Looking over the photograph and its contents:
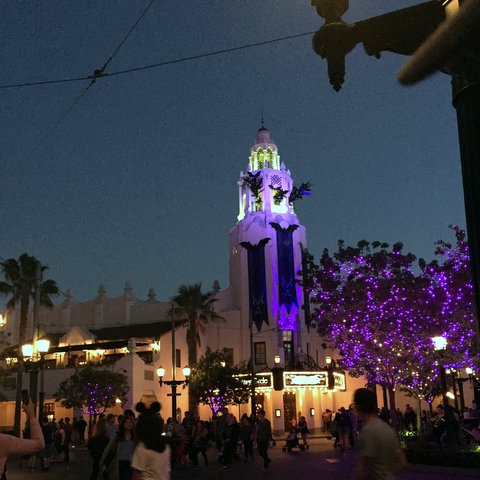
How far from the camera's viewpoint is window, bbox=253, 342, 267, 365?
51844mm

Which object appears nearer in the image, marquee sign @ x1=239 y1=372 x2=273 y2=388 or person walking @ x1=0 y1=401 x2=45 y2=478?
person walking @ x1=0 y1=401 x2=45 y2=478

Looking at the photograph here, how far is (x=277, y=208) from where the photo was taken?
2207 inches

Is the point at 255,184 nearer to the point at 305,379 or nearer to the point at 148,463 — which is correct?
the point at 305,379

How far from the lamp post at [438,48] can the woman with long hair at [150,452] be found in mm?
4195

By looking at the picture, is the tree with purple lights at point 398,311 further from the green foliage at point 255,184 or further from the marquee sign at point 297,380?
the green foliage at point 255,184

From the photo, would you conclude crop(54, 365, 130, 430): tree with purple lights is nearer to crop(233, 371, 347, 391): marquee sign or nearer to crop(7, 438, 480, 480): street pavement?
crop(233, 371, 347, 391): marquee sign

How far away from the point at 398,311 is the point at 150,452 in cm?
2626

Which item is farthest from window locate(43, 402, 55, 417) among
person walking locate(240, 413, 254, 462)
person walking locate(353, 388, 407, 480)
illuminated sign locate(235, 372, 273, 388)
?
person walking locate(353, 388, 407, 480)

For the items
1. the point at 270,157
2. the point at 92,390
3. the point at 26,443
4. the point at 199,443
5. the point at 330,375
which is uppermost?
the point at 270,157

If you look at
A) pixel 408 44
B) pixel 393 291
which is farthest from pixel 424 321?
pixel 408 44

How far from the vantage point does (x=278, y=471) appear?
63.9 ft

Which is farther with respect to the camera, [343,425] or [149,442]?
[343,425]

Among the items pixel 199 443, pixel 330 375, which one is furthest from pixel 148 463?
pixel 330 375

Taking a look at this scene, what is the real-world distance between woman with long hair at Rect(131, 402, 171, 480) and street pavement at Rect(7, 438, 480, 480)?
11333 millimetres
